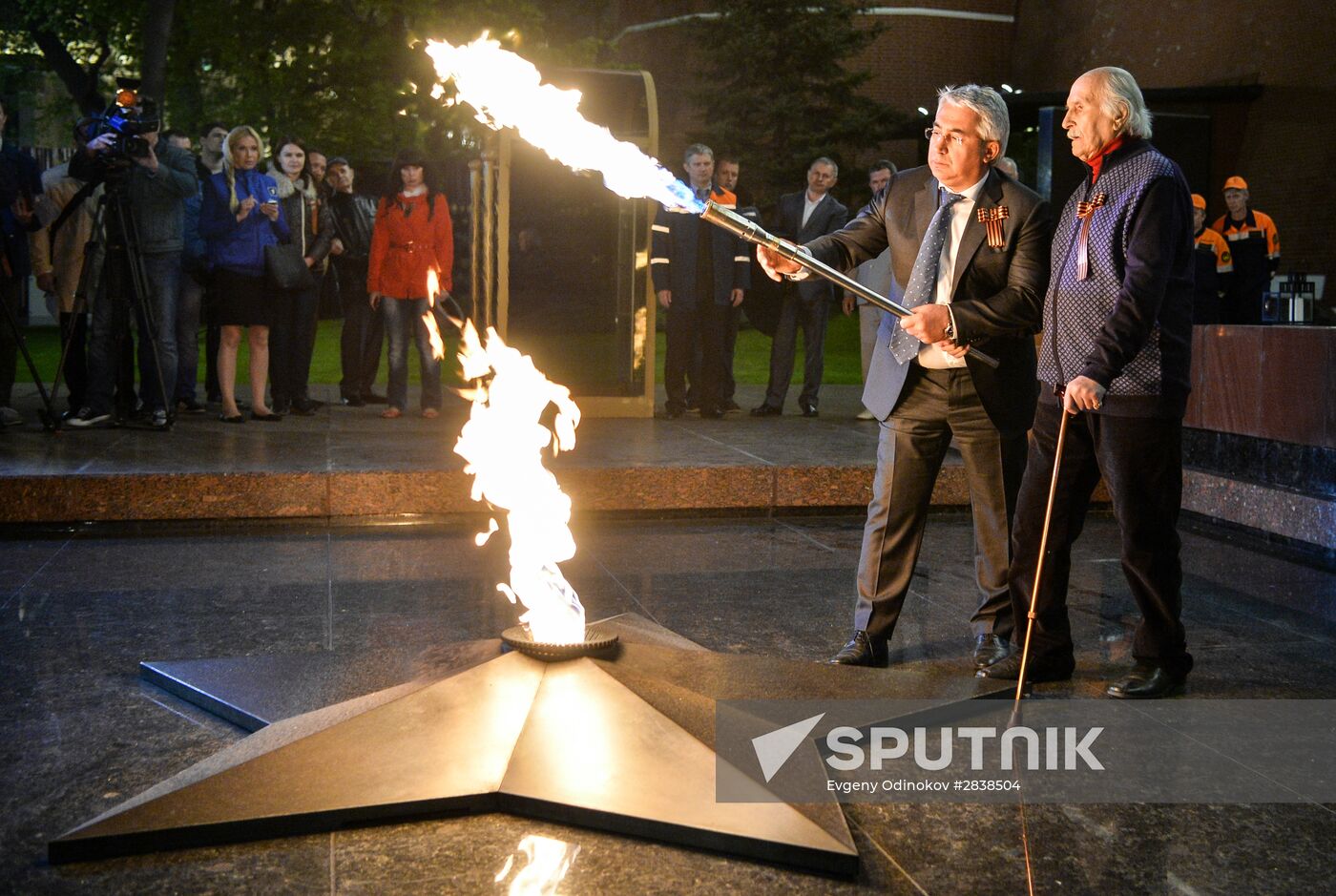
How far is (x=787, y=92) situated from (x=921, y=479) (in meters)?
29.2

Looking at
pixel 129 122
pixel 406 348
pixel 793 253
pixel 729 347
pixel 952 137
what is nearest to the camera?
pixel 793 253

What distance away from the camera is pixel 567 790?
3.56 metres

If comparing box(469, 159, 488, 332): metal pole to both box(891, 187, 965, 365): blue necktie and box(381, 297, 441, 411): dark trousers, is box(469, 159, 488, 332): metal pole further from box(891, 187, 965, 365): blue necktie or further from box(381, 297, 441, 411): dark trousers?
box(891, 187, 965, 365): blue necktie

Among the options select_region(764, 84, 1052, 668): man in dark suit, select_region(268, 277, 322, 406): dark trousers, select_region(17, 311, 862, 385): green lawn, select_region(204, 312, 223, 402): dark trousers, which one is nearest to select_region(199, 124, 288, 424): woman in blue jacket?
select_region(204, 312, 223, 402): dark trousers

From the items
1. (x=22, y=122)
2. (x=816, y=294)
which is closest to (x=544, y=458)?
(x=816, y=294)

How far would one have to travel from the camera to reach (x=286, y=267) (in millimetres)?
10258

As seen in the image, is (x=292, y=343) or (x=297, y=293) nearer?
(x=292, y=343)

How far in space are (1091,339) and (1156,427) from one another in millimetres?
367

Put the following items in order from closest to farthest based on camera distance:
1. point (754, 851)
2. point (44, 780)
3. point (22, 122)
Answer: point (754, 851), point (44, 780), point (22, 122)

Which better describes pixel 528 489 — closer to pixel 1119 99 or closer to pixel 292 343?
pixel 1119 99

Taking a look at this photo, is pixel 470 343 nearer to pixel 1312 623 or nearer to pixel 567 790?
pixel 567 790

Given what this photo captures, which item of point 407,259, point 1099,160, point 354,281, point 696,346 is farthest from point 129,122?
point 1099,160

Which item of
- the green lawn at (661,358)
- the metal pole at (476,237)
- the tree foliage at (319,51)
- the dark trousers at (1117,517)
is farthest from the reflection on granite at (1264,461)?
the tree foliage at (319,51)

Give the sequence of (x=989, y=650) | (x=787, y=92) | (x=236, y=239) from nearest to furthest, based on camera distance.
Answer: (x=989, y=650) < (x=236, y=239) < (x=787, y=92)
